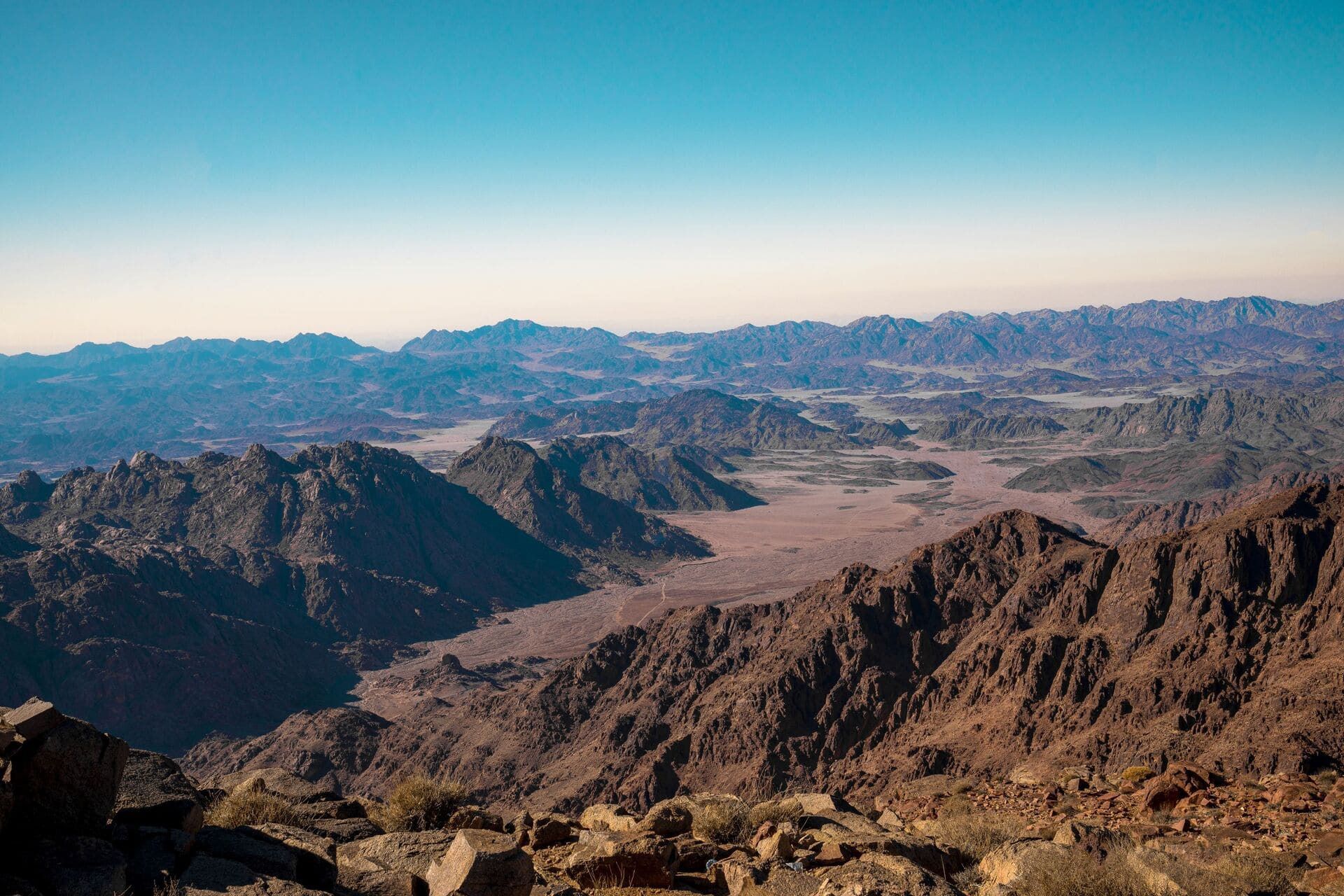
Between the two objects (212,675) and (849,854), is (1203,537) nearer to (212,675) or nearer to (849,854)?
(849,854)

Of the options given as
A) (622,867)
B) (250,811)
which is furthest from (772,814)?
(250,811)

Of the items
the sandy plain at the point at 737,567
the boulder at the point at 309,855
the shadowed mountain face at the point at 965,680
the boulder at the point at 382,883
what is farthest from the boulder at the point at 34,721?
the sandy plain at the point at 737,567

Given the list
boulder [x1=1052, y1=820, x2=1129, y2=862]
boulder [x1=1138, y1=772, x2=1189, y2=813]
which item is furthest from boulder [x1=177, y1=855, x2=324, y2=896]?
boulder [x1=1138, y1=772, x2=1189, y2=813]

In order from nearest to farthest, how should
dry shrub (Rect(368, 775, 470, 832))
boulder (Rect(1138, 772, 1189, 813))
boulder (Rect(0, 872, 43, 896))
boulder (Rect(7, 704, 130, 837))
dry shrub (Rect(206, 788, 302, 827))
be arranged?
boulder (Rect(0, 872, 43, 896)), boulder (Rect(7, 704, 130, 837)), dry shrub (Rect(206, 788, 302, 827)), dry shrub (Rect(368, 775, 470, 832)), boulder (Rect(1138, 772, 1189, 813))

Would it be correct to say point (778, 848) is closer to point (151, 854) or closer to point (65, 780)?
point (151, 854)

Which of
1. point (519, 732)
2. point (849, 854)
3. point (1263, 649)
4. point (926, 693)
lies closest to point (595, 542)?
point (519, 732)

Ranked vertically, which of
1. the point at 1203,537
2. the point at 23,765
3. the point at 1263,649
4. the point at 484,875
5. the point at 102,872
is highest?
the point at 23,765

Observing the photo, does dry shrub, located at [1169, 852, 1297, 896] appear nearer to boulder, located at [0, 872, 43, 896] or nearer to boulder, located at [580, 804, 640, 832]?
boulder, located at [580, 804, 640, 832]
